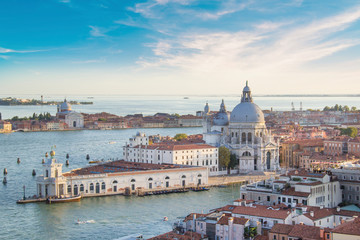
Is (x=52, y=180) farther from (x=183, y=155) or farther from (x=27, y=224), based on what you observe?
(x=183, y=155)

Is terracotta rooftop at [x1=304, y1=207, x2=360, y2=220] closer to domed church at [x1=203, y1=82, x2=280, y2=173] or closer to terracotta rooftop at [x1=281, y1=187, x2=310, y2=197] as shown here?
terracotta rooftop at [x1=281, y1=187, x2=310, y2=197]

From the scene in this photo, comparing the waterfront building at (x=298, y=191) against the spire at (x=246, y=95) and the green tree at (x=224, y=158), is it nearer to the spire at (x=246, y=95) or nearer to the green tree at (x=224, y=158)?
the green tree at (x=224, y=158)

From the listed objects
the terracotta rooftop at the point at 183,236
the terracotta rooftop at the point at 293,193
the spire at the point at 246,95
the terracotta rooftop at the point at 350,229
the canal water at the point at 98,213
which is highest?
the spire at the point at 246,95

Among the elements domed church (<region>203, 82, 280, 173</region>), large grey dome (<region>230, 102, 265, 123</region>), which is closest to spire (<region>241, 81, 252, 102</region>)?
domed church (<region>203, 82, 280, 173</region>)

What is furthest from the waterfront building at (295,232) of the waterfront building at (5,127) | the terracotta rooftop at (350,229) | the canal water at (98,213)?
the waterfront building at (5,127)

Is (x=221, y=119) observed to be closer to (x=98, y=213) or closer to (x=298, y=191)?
(x=98, y=213)
